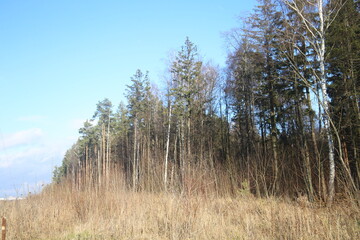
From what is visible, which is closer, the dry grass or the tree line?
the dry grass

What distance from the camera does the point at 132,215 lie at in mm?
Answer: 6164

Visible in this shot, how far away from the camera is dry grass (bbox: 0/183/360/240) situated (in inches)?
158

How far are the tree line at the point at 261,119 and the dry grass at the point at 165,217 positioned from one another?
0.43 meters

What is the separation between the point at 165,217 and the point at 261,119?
623 inches

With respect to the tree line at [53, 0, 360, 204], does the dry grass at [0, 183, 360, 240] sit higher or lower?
lower

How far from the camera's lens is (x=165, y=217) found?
5.40m

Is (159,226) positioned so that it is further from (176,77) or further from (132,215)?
(176,77)

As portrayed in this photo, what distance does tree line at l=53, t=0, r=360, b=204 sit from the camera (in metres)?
7.05

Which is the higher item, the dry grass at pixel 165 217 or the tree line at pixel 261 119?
the tree line at pixel 261 119

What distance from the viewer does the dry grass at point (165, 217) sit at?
4.00 meters

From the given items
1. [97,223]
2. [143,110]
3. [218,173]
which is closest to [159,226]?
[97,223]

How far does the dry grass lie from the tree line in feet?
1.40

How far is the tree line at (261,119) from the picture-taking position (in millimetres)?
7055

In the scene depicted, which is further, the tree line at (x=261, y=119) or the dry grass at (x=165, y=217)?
the tree line at (x=261, y=119)
